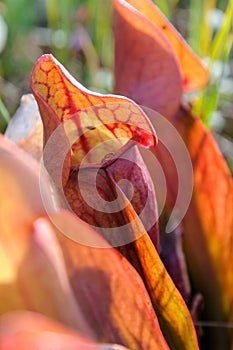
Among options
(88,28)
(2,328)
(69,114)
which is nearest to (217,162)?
(69,114)

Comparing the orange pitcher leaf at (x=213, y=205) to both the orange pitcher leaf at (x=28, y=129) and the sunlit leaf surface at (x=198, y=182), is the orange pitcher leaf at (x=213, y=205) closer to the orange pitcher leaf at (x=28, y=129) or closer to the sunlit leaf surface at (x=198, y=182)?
the sunlit leaf surface at (x=198, y=182)

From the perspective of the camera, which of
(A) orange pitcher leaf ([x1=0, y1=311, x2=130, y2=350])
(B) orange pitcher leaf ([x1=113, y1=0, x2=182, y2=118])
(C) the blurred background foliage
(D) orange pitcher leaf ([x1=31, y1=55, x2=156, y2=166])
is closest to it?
A: (A) orange pitcher leaf ([x1=0, y1=311, x2=130, y2=350])

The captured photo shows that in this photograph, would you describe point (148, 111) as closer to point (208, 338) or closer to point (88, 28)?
point (208, 338)

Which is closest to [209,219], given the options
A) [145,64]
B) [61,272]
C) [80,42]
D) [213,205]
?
[213,205]

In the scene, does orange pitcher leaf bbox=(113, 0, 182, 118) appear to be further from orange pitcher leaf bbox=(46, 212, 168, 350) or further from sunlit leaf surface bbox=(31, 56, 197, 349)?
orange pitcher leaf bbox=(46, 212, 168, 350)

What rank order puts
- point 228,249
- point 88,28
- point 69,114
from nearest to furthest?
point 69,114 < point 228,249 < point 88,28

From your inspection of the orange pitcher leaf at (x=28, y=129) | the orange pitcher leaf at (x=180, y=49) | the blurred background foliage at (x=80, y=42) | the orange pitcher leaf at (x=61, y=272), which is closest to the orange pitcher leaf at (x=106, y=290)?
the orange pitcher leaf at (x=61, y=272)

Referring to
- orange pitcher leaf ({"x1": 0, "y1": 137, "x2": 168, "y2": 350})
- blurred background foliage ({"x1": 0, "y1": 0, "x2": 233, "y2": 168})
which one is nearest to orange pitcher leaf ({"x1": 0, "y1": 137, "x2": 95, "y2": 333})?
orange pitcher leaf ({"x1": 0, "y1": 137, "x2": 168, "y2": 350})
